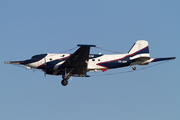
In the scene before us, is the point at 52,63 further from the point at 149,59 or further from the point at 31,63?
the point at 149,59

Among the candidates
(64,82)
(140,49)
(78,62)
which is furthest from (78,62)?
(140,49)

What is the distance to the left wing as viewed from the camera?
40.1m

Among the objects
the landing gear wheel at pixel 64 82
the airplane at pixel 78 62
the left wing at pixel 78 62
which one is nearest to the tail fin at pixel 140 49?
the airplane at pixel 78 62

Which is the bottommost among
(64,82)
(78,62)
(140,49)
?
(64,82)

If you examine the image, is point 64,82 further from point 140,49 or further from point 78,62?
point 140,49

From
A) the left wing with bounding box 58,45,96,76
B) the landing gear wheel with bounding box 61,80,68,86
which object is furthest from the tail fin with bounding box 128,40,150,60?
the landing gear wheel with bounding box 61,80,68,86

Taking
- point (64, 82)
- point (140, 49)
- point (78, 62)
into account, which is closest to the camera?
point (78, 62)

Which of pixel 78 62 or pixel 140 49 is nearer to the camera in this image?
pixel 78 62

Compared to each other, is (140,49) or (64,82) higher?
(140,49)

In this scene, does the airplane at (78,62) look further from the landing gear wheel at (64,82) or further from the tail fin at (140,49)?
the tail fin at (140,49)

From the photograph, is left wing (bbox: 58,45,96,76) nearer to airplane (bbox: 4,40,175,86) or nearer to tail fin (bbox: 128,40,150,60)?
airplane (bbox: 4,40,175,86)

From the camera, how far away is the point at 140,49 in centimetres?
4753

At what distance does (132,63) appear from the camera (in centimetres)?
4547

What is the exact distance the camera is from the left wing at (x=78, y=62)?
4012 centimetres
